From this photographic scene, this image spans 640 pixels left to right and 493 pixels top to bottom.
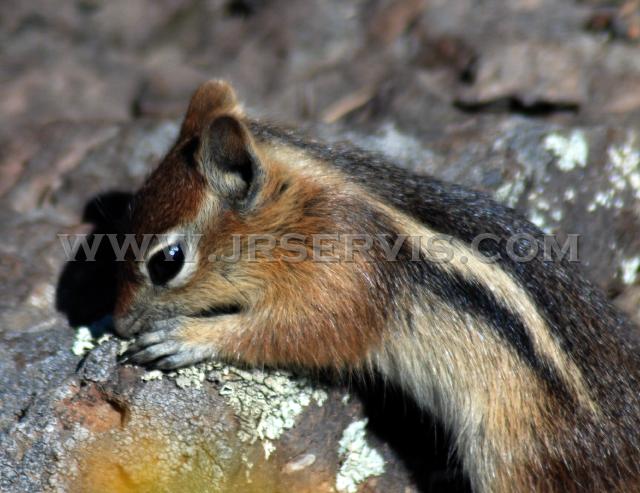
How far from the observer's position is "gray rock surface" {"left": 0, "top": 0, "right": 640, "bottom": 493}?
15.7 ft

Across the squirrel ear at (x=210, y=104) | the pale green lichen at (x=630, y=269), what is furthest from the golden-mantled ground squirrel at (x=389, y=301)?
the pale green lichen at (x=630, y=269)

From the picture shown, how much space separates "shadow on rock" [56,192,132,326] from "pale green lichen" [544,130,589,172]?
119 inches

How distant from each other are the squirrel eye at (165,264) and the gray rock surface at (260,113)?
1.52 feet

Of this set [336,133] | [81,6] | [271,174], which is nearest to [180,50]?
[81,6]

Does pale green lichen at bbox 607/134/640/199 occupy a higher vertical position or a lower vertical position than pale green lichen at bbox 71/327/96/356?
higher

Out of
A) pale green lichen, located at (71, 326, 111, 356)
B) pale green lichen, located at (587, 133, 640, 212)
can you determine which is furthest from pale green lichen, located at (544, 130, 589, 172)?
pale green lichen, located at (71, 326, 111, 356)

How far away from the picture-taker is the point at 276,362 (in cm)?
507

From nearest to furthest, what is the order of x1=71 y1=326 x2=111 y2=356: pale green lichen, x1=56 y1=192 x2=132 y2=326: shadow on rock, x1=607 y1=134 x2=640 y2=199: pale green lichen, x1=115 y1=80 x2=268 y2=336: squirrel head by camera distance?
x1=115 y1=80 x2=268 y2=336: squirrel head → x1=71 y1=326 x2=111 y2=356: pale green lichen → x1=56 y1=192 x2=132 y2=326: shadow on rock → x1=607 y1=134 x2=640 y2=199: pale green lichen

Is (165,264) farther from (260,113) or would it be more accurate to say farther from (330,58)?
(330,58)

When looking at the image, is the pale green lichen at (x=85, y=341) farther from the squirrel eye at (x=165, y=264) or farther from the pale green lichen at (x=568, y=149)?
the pale green lichen at (x=568, y=149)

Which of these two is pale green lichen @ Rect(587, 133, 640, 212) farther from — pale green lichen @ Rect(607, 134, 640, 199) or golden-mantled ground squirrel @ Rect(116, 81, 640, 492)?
golden-mantled ground squirrel @ Rect(116, 81, 640, 492)

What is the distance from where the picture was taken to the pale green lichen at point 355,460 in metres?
→ 4.98

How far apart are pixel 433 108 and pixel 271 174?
232 centimetres

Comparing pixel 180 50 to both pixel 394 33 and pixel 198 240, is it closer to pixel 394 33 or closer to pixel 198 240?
pixel 394 33
